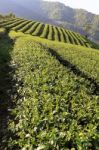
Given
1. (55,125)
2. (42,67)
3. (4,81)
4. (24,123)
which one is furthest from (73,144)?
(4,81)

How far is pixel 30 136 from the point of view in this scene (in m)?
10.8

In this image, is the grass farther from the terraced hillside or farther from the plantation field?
the plantation field

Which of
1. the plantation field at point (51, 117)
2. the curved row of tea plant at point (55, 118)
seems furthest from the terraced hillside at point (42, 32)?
the curved row of tea plant at point (55, 118)

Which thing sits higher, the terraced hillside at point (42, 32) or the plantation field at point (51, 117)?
the plantation field at point (51, 117)

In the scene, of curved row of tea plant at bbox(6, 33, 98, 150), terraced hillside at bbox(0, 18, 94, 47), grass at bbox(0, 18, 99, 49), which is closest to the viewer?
curved row of tea plant at bbox(6, 33, 98, 150)

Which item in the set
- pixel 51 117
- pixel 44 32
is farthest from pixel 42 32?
pixel 51 117

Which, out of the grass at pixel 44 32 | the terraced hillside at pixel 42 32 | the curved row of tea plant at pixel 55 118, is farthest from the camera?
the grass at pixel 44 32

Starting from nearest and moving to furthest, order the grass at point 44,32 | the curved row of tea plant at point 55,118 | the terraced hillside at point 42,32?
the curved row of tea plant at point 55,118, the terraced hillside at point 42,32, the grass at point 44,32

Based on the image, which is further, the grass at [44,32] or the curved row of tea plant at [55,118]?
the grass at [44,32]

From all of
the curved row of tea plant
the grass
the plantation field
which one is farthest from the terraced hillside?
the curved row of tea plant

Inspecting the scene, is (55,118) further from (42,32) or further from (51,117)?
(42,32)

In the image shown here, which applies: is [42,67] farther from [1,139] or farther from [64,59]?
[64,59]

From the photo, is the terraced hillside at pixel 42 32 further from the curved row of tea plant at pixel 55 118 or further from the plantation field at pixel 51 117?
the curved row of tea plant at pixel 55 118

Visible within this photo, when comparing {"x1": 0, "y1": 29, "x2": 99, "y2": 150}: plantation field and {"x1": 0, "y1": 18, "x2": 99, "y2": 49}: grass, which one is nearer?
{"x1": 0, "y1": 29, "x2": 99, "y2": 150}: plantation field
